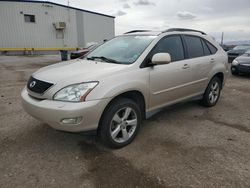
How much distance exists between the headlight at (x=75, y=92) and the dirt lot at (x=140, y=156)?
2.81 feet

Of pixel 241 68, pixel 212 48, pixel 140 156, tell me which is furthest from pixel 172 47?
pixel 241 68

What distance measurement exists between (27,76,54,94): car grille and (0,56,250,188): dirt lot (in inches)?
34.5

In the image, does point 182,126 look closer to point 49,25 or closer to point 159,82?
point 159,82

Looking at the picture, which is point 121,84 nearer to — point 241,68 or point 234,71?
point 241,68

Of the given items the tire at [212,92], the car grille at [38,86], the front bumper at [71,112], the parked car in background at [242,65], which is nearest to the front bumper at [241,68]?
the parked car in background at [242,65]

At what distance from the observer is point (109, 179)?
2.52m

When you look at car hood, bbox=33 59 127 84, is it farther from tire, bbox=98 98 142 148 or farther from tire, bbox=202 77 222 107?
tire, bbox=202 77 222 107

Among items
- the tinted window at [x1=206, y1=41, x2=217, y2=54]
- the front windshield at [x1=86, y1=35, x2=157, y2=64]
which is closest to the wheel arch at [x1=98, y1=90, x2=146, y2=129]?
the front windshield at [x1=86, y1=35, x2=157, y2=64]

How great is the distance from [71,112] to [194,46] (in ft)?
9.89

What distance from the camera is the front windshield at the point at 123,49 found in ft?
11.3

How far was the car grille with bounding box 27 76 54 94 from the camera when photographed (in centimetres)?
287

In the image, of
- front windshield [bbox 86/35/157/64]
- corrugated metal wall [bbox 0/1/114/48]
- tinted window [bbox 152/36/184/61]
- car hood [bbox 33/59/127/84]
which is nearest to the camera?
car hood [bbox 33/59/127/84]

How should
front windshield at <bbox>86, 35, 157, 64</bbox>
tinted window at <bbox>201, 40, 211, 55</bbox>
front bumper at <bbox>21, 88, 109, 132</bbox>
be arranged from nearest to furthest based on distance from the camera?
front bumper at <bbox>21, 88, 109, 132</bbox> < front windshield at <bbox>86, 35, 157, 64</bbox> < tinted window at <bbox>201, 40, 211, 55</bbox>

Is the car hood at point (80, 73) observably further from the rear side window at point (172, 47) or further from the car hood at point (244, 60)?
the car hood at point (244, 60)
